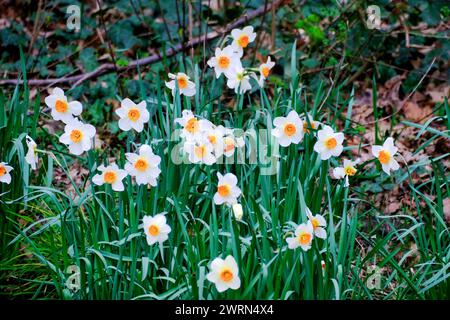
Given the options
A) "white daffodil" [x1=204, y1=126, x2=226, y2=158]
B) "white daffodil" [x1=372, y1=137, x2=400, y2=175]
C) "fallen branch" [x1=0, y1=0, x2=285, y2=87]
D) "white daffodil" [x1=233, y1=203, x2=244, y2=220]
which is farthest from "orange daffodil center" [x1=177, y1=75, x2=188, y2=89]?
"fallen branch" [x1=0, y1=0, x2=285, y2=87]

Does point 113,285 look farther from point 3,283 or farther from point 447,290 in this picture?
point 447,290

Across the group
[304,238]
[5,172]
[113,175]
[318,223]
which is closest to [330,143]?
[318,223]

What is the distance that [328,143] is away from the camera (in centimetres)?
273

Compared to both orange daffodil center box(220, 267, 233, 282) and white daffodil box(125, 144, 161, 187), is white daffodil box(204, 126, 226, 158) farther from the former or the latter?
orange daffodil center box(220, 267, 233, 282)

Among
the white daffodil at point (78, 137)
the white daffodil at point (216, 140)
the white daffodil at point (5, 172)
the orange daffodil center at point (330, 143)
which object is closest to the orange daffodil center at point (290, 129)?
the orange daffodil center at point (330, 143)

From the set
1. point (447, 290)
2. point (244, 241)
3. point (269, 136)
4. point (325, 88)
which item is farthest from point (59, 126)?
point (447, 290)

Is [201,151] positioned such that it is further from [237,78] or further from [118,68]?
[118,68]

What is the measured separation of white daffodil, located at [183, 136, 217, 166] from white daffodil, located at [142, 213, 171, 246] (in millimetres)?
311

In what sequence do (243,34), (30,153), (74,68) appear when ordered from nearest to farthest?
1. (30,153)
2. (243,34)
3. (74,68)

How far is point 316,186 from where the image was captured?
2.91 m

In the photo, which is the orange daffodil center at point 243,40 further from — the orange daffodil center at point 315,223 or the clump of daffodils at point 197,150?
the orange daffodil center at point 315,223

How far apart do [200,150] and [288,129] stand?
327 mm

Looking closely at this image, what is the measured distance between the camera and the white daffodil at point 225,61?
120 inches

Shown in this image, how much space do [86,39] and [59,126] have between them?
0.92m
